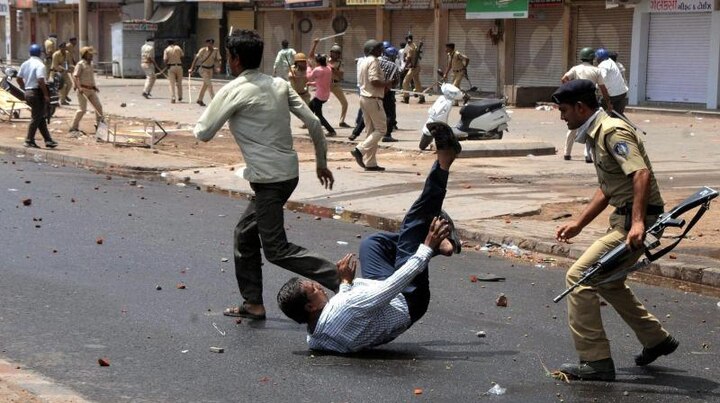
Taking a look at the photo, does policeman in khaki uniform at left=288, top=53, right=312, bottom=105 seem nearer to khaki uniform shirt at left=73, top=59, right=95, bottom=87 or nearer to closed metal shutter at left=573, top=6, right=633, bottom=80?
khaki uniform shirt at left=73, top=59, right=95, bottom=87

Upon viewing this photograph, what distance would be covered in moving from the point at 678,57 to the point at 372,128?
16026 mm

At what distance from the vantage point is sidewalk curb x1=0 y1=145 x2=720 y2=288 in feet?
31.1

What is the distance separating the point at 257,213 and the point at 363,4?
1258 inches

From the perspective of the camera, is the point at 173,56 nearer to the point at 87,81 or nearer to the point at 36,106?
the point at 87,81

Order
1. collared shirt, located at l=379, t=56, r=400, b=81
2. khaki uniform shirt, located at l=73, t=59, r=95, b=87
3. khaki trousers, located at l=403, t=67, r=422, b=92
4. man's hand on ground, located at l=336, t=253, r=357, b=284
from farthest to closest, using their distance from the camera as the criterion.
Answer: khaki trousers, located at l=403, t=67, r=422, b=92 → khaki uniform shirt, located at l=73, t=59, r=95, b=87 → collared shirt, located at l=379, t=56, r=400, b=81 → man's hand on ground, located at l=336, t=253, r=357, b=284

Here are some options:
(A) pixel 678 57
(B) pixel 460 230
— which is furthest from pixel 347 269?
(A) pixel 678 57

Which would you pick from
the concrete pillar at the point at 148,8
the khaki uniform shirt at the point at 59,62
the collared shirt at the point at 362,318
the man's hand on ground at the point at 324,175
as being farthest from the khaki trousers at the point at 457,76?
the collared shirt at the point at 362,318

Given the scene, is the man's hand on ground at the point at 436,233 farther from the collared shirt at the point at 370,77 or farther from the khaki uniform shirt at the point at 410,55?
the khaki uniform shirt at the point at 410,55

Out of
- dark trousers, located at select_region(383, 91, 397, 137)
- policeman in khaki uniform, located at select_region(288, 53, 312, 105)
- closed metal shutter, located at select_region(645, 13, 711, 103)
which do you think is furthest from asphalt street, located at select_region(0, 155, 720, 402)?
closed metal shutter, located at select_region(645, 13, 711, 103)

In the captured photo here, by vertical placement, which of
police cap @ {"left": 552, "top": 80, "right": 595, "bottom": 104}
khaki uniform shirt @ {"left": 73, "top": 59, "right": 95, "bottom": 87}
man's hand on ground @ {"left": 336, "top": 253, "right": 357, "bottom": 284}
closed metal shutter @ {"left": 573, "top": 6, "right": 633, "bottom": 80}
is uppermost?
closed metal shutter @ {"left": 573, "top": 6, "right": 633, "bottom": 80}

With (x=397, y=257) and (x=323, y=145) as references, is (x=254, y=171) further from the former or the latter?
(x=397, y=257)

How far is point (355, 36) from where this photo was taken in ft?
135

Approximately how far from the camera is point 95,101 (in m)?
A: 21.4

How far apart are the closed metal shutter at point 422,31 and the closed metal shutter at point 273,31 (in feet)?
19.6
